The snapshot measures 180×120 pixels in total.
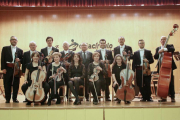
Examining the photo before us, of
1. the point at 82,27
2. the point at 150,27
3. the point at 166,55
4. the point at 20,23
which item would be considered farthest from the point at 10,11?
the point at 166,55

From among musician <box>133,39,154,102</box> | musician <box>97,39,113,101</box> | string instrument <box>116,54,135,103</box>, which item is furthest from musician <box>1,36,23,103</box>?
musician <box>133,39,154,102</box>

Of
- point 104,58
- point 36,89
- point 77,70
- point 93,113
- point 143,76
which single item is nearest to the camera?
point 93,113

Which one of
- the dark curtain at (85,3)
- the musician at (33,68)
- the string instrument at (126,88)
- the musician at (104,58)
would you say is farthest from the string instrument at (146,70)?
the dark curtain at (85,3)

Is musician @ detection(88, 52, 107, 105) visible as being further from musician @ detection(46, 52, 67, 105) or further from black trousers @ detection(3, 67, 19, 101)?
black trousers @ detection(3, 67, 19, 101)

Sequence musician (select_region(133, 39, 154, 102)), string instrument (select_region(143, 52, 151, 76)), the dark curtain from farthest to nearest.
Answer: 1. the dark curtain
2. musician (select_region(133, 39, 154, 102))
3. string instrument (select_region(143, 52, 151, 76))

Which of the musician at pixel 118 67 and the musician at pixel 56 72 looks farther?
the musician at pixel 118 67

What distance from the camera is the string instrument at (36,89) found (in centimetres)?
368

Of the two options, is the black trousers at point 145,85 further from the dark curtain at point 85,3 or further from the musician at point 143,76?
the dark curtain at point 85,3

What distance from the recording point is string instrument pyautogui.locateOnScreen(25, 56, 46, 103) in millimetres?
3680

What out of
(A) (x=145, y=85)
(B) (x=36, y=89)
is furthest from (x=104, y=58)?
(B) (x=36, y=89)

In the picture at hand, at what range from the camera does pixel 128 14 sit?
720cm

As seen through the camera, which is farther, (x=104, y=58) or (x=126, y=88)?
(x=104, y=58)

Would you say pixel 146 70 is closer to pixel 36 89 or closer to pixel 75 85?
pixel 75 85

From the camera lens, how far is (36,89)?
369 cm
